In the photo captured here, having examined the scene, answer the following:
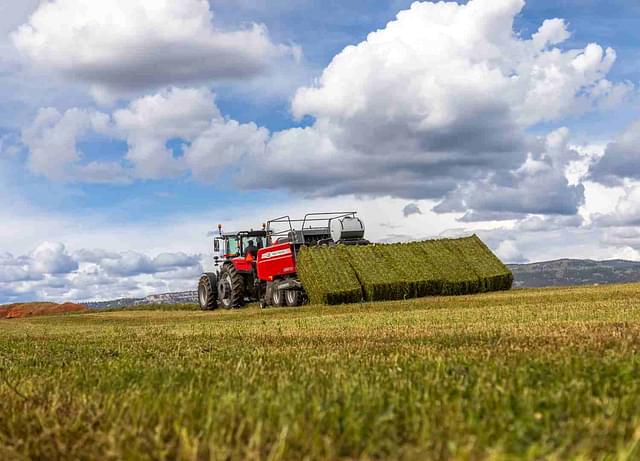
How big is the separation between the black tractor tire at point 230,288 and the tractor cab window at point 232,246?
2.27ft

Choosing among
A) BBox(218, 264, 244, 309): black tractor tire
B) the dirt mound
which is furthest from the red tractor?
the dirt mound

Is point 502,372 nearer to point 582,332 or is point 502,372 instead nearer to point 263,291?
point 582,332

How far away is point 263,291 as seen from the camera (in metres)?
34.3

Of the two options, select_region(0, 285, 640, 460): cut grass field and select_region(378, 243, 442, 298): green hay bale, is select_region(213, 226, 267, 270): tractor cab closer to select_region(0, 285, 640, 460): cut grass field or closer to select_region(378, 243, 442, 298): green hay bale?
select_region(378, 243, 442, 298): green hay bale

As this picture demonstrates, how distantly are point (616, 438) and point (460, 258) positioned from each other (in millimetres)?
30960

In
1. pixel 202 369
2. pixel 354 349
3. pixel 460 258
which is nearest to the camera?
pixel 202 369

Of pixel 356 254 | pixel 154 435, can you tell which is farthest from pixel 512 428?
pixel 356 254

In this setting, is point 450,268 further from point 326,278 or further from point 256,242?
point 256,242

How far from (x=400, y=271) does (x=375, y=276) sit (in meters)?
1.38

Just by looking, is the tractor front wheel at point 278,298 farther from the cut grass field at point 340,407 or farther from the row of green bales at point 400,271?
the cut grass field at point 340,407

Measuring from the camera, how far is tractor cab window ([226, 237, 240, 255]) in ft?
116

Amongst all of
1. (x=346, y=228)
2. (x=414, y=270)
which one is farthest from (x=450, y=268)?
(x=346, y=228)

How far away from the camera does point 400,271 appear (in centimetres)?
3206

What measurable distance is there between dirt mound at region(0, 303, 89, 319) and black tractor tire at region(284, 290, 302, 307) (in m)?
24.5
